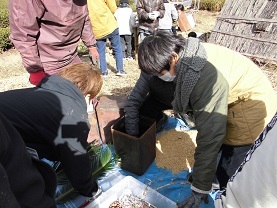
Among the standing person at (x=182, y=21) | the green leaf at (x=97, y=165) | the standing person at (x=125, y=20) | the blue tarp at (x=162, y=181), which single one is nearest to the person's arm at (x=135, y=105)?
the green leaf at (x=97, y=165)

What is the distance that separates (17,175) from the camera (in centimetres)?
88

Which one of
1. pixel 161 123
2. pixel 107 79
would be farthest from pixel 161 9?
pixel 161 123

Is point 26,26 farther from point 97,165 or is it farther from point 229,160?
point 229,160

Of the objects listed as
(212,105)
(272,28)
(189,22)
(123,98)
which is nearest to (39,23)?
(123,98)

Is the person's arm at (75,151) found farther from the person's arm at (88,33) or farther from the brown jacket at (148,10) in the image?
the brown jacket at (148,10)

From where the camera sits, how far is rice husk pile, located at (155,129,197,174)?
2.64 metres

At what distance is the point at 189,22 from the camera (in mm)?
8695

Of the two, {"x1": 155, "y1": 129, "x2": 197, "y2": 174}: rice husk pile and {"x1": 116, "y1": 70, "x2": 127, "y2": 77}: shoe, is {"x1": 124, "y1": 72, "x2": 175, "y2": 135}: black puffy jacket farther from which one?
{"x1": 116, "y1": 70, "x2": 127, "y2": 77}: shoe

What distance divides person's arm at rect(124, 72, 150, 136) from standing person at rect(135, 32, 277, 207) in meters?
0.76

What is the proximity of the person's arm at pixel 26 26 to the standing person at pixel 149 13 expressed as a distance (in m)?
3.40

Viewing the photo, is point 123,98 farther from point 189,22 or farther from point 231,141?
point 189,22

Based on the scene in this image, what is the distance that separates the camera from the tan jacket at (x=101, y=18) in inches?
182

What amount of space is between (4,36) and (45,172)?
23.8ft

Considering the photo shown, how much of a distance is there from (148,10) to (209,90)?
422 centimetres
